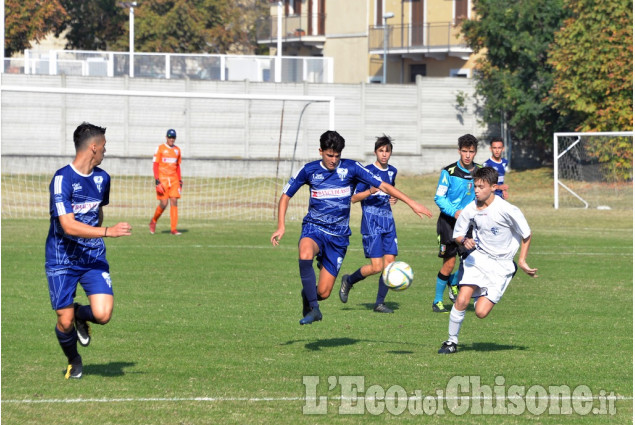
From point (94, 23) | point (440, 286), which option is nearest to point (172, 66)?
point (94, 23)

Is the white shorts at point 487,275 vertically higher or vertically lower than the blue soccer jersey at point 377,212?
lower

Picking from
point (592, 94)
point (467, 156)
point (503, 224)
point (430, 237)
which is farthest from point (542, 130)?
point (503, 224)

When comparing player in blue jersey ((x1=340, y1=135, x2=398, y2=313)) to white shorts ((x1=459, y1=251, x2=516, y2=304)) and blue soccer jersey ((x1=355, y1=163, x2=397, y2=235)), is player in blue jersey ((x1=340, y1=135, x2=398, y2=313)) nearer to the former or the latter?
blue soccer jersey ((x1=355, y1=163, x2=397, y2=235))

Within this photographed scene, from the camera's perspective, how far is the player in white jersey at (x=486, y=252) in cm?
989

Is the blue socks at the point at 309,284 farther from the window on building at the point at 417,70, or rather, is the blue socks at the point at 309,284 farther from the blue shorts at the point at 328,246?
the window on building at the point at 417,70

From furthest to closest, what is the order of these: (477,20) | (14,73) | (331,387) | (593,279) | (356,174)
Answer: (477,20), (14,73), (593,279), (356,174), (331,387)

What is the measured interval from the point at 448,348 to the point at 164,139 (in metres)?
28.1

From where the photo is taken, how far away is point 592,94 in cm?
3556

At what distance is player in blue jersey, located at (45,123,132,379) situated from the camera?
336 inches

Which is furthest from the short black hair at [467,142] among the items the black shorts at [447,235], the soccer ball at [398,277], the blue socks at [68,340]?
the blue socks at [68,340]

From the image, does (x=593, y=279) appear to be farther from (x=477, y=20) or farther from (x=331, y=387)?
(x=477, y=20)

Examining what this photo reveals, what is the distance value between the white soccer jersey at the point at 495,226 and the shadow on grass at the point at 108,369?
3.41 meters

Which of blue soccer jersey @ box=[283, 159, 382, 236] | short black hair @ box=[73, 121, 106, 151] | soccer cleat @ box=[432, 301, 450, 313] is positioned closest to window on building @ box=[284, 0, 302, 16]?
soccer cleat @ box=[432, 301, 450, 313]

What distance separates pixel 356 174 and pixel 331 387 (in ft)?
9.58
